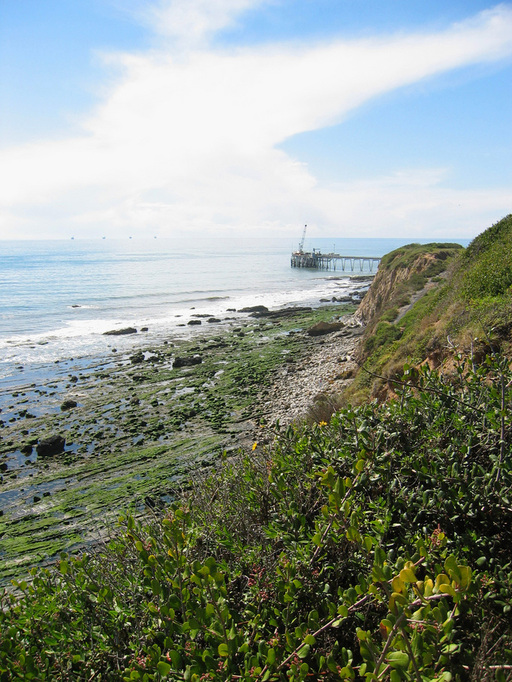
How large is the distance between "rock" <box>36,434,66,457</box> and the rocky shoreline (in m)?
0.04

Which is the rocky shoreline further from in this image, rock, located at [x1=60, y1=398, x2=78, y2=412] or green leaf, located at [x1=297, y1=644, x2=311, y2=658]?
green leaf, located at [x1=297, y1=644, x2=311, y2=658]

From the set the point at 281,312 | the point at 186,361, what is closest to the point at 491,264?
the point at 186,361

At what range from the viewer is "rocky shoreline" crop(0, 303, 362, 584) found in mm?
12434

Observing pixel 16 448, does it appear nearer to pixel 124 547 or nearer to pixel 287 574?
pixel 124 547

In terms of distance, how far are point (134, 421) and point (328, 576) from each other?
57.6ft

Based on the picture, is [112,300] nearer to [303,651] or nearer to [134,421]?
[134,421]

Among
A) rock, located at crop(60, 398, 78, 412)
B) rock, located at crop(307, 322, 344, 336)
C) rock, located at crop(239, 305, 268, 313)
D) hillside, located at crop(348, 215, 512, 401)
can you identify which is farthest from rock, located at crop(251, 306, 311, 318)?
rock, located at crop(60, 398, 78, 412)

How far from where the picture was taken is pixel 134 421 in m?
18.8

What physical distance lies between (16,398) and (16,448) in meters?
6.47

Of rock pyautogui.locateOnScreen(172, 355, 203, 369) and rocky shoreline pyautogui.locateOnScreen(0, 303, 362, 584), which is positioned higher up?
rock pyautogui.locateOnScreen(172, 355, 203, 369)

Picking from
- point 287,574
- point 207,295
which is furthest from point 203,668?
point 207,295

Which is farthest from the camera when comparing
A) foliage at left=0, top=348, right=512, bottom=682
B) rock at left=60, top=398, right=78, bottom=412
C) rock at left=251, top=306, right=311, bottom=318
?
rock at left=251, top=306, right=311, bottom=318

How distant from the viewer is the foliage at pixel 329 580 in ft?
5.79

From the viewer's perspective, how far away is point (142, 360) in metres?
28.1
